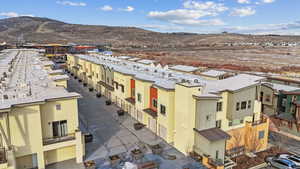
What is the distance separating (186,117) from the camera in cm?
2142

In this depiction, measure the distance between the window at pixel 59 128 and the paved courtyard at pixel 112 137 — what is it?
357cm

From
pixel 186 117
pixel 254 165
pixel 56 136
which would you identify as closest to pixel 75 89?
pixel 56 136

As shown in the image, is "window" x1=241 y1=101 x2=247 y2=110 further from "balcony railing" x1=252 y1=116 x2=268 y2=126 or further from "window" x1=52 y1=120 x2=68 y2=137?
"window" x1=52 y1=120 x2=68 y2=137

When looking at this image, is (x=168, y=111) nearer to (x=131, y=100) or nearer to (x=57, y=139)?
(x=131, y=100)

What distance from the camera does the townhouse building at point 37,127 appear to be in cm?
1627

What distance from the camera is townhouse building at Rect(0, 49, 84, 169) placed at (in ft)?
53.4

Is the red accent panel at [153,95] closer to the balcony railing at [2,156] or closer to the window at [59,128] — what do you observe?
the window at [59,128]

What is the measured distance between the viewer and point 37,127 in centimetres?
1736

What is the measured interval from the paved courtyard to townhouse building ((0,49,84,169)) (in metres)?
2.98

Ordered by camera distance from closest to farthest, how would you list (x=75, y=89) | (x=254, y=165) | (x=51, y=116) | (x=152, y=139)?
(x=51, y=116)
(x=254, y=165)
(x=152, y=139)
(x=75, y=89)

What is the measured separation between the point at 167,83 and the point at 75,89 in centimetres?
3118

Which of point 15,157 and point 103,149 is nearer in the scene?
point 15,157

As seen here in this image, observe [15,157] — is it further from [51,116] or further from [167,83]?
[167,83]

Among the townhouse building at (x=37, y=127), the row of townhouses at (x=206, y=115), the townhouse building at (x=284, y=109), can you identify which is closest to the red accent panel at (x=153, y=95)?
the row of townhouses at (x=206, y=115)
